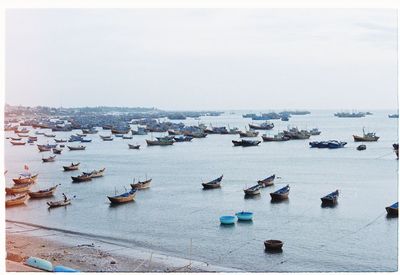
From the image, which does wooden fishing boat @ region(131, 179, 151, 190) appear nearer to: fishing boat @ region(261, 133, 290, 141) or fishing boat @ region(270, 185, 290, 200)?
fishing boat @ region(270, 185, 290, 200)

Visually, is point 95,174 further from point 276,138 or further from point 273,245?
point 276,138

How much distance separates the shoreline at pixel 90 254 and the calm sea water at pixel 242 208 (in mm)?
377

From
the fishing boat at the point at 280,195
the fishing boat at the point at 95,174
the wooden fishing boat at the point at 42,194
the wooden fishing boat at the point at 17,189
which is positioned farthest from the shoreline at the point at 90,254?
the fishing boat at the point at 95,174

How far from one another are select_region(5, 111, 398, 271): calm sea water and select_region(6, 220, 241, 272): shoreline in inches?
14.8

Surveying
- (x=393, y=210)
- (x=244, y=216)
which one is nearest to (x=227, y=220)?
(x=244, y=216)

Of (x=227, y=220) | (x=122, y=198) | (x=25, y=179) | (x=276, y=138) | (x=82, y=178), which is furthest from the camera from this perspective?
(x=276, y=138)

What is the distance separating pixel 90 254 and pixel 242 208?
544 centimetres

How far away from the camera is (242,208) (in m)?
14.6

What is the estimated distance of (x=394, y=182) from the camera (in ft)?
62.0

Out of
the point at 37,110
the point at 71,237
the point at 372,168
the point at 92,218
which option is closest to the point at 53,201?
the point at 92,218

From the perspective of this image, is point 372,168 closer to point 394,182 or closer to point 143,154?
point 394,182

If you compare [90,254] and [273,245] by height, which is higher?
[273,245]

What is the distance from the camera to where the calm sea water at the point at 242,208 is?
10.4 metres

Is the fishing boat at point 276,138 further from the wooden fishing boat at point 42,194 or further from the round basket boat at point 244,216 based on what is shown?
the round basket boat at point 244,216
